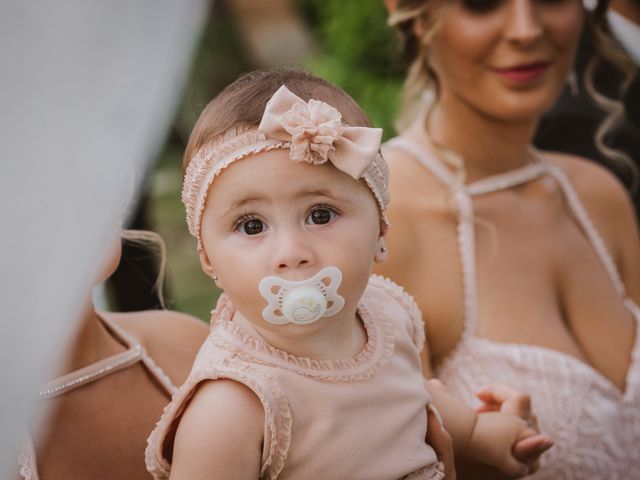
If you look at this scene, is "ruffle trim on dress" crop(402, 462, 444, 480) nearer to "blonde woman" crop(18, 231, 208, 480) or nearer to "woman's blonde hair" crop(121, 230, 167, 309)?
"blonde woman" crop(18, 231, 208, 480)

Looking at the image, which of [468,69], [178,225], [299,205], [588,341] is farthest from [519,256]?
[178,225]

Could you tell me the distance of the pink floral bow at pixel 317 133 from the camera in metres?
1.22

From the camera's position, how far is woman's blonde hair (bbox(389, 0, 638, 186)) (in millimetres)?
2354

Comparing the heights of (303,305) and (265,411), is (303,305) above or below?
above

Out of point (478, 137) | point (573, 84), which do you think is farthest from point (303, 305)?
point (573, 84)

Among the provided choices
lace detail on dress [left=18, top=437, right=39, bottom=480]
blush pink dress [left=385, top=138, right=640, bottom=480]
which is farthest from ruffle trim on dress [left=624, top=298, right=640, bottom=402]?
lace detail on dress [left=18, top=437, right=39, bottom=480]

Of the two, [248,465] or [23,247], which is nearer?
[23,247]

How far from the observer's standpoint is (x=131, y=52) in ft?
2.02

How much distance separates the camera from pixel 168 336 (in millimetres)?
1738

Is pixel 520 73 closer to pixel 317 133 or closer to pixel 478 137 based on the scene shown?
pixel 478 137

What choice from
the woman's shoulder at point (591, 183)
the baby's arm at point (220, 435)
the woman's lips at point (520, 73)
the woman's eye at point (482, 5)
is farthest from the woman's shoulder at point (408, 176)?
the baby's arm at point (220, 435)

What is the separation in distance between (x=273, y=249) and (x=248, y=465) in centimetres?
30

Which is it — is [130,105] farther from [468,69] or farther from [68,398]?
[468,69]

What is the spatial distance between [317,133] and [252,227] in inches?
6.4
